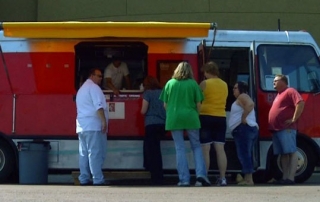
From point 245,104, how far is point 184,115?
1095mm

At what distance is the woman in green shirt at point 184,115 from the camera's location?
11.3 m

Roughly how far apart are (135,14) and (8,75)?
9.88 metres

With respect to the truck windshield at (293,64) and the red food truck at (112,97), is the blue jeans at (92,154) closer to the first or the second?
the red food truck at (112,97)

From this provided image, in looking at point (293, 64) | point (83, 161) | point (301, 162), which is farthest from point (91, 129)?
point (293, 64)

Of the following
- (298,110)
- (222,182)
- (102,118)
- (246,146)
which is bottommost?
(222,182)

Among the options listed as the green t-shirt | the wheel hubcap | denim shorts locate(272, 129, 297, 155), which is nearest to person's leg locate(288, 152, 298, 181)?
denim shorts locate(272, 129, 297, 155)

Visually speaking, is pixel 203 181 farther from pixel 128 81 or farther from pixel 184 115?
pixel 128 81

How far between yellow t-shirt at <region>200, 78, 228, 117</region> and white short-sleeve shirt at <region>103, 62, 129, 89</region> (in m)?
1.58

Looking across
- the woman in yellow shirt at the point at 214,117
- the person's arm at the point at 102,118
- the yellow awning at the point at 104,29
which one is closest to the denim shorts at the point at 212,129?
the woman in yellow shirt at the point at 214,117

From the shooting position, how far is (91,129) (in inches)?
458

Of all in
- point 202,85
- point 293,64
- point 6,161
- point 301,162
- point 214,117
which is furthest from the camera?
point 293,64

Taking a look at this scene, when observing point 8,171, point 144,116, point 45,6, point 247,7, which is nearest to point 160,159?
point 144,116

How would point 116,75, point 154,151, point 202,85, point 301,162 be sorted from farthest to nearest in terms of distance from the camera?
point 116,75, point 301,162, point 154,151, point 202,85

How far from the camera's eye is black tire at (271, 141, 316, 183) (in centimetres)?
1248
